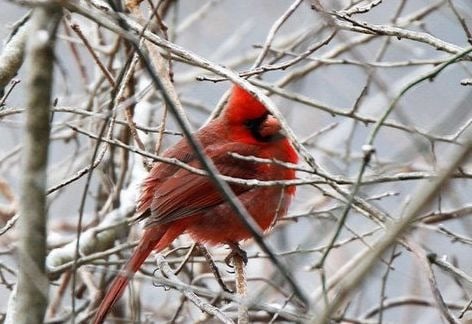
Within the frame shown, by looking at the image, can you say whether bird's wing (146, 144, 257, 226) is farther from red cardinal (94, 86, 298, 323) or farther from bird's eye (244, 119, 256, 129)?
bird's eye (244, 119, 256, 129)

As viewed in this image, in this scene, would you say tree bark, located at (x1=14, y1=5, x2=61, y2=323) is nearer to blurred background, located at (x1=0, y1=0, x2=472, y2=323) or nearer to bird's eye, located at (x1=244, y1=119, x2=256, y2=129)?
blurred background, located at (x1=0, y1=0, x2=472, y2=323)

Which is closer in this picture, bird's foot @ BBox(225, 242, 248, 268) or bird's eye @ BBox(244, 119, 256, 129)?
bird's foot @ BBox(225, 242, 248, 268)

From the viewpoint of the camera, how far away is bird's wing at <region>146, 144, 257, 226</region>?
4.26 meters

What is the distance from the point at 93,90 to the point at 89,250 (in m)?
0.87

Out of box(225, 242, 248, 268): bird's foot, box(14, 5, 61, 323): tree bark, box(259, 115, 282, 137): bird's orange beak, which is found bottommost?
box(14, 5, 61, 323): tree bark

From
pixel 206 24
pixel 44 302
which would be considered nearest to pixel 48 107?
pixel 44 302

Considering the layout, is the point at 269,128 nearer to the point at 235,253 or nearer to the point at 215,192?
the point at 215,192

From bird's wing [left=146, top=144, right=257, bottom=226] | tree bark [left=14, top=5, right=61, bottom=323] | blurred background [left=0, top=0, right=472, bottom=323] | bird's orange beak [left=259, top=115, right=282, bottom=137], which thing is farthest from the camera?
bird's orange beak [left=259, top=115, right=282, bottom=137]

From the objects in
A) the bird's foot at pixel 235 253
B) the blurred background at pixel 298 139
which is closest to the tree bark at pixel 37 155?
the blurred background at pixel 298 139

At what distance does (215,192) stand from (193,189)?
10 cm

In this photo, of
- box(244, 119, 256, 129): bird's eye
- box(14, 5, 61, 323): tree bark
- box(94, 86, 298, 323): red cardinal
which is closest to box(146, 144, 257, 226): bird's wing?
box(94, 86, 298, 323): red cardinal

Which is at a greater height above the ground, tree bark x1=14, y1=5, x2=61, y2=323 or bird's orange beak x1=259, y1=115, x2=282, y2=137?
bird's orange beak x1=259, y1=115, x2=282, y2=137

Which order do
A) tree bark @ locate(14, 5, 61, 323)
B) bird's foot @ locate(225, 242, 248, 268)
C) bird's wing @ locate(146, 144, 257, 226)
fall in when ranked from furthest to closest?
bird's wing @ locate(146, 144, 257, 226)
bird's foot @ locate(225, 242, 248, 268)
tree bark @ locate(14, 5, 61, 323)

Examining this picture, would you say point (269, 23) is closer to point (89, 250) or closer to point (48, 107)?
point (89, 250)
